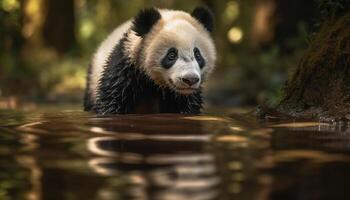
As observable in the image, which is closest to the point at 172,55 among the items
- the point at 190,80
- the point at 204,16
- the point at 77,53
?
the point at 190,80

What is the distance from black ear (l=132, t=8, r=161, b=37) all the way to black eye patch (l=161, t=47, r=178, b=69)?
0.42m

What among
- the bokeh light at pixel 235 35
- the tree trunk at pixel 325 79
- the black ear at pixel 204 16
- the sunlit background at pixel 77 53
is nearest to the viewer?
the tree trunk at pixel 325 79

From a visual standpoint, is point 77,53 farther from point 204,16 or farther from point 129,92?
point 129,92

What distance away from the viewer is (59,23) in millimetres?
21078

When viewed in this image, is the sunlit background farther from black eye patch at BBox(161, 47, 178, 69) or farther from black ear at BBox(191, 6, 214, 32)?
black eye patch at BBox(161, 47, 178, 69)

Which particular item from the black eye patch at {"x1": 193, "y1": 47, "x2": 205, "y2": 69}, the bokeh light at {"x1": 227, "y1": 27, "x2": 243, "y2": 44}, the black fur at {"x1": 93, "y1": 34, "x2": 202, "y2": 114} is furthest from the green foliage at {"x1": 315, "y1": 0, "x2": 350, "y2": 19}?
the bokeh light at {"x1": 227, "y1": 27, "x2": 243, "y2": 44}

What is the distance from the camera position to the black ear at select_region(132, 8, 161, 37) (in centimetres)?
834

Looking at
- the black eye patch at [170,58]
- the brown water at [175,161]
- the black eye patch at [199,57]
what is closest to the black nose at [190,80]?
the black eye patch at [170,58]

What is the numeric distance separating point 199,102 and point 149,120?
2868 mm

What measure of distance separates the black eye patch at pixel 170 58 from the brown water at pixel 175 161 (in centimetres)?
235

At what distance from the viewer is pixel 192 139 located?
4871 mm

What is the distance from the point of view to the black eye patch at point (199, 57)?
8266 millimetres

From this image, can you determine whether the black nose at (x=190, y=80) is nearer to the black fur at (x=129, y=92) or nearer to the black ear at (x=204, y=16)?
the black fur at (x=129, y=92)

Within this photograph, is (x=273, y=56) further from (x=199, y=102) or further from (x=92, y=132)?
(x=92, y=132)
